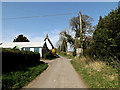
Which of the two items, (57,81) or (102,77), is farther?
(57,81)

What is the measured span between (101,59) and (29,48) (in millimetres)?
20060

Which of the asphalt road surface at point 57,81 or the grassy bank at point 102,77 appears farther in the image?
the asphalt road surface at point 57,81

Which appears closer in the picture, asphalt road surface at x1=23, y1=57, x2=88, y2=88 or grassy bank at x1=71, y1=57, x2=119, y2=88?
grassy bank at x1=71, y1=57, x2=119, y2=88

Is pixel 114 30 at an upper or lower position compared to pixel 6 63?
upper

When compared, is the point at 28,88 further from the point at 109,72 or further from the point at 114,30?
the point at 114,30

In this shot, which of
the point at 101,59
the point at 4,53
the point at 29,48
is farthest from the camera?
the point at 29,48

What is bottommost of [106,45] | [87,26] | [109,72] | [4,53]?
[109,72]

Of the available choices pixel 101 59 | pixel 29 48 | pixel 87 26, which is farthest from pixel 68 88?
pixel 87 26

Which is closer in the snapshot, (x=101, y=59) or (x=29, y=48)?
(x=101, y=59)

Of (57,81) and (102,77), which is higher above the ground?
(102,77)

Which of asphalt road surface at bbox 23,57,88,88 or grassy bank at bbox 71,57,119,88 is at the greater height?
grassy bank at bbox 71,57,119,88

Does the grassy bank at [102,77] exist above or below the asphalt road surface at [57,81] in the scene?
above

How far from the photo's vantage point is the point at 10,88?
13.8ft

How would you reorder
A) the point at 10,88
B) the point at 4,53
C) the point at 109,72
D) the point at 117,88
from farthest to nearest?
the point at 4,53 < the point at 109,72 < the point at 10,88 < the point at 117,88
